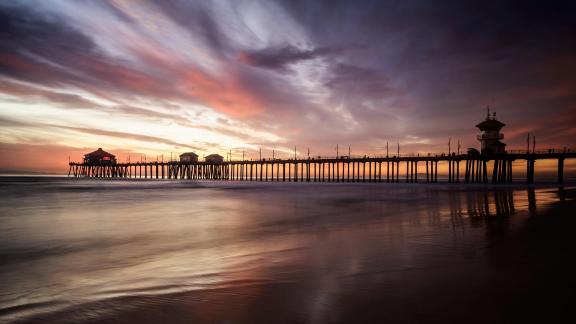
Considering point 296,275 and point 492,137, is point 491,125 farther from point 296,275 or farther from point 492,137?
point 296,275

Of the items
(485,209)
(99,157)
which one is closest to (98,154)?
(99,157)

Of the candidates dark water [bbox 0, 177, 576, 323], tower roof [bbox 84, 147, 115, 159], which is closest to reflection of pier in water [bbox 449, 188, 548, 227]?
dark water [bbox 0, 177, 576, 323]

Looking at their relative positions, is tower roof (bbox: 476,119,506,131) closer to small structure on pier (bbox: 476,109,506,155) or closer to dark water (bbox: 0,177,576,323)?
small structure on pier (bbox: 476,109,506,155)

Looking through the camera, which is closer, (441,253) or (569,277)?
(569,277)

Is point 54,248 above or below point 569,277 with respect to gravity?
below

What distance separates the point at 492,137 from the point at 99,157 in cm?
12683

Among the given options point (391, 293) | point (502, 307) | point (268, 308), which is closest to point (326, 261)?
point (391, 293)

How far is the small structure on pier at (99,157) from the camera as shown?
12275 cm

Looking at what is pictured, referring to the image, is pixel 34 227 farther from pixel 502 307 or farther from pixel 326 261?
pixel 502 307

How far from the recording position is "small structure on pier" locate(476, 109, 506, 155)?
4806 cm

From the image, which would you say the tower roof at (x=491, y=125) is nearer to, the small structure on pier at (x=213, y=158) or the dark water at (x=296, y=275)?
the dark water at (x=296, y=275)

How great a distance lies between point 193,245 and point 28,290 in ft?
11.6

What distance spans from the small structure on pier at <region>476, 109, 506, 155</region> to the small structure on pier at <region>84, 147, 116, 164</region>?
→ 4888 inches

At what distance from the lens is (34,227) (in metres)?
11.0
